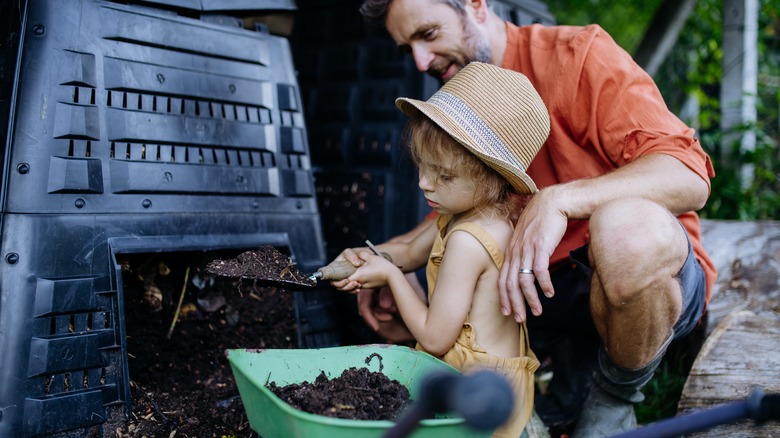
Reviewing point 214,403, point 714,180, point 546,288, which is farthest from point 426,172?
point 714,180

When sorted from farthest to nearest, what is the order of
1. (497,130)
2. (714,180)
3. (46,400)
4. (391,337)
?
(714,180)
(391,337)
(497,130)
(46,400)

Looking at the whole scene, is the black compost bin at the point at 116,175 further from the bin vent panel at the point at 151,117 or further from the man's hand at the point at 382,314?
the man's hand at the point at 382,314

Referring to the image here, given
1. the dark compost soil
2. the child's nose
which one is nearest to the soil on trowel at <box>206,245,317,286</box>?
the dark compost soil

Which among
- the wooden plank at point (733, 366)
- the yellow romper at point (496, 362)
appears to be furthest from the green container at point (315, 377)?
the wooden plank at point (733, 366)

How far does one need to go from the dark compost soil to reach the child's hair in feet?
1.94

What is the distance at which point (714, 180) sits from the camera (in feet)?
13.3

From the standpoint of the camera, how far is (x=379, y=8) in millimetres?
2484

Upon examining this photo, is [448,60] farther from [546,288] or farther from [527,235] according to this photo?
[546,288]

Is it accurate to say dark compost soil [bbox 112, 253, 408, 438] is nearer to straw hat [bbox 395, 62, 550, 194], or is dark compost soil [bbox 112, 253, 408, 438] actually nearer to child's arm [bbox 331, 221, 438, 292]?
child's arm [bbox 331, 221, 438, 292]

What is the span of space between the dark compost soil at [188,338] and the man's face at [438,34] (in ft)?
3.29

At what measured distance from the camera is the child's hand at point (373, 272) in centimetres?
194

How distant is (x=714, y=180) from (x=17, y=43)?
3703 millimetres

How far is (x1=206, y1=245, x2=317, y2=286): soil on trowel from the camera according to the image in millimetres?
1767

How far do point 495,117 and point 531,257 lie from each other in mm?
389
